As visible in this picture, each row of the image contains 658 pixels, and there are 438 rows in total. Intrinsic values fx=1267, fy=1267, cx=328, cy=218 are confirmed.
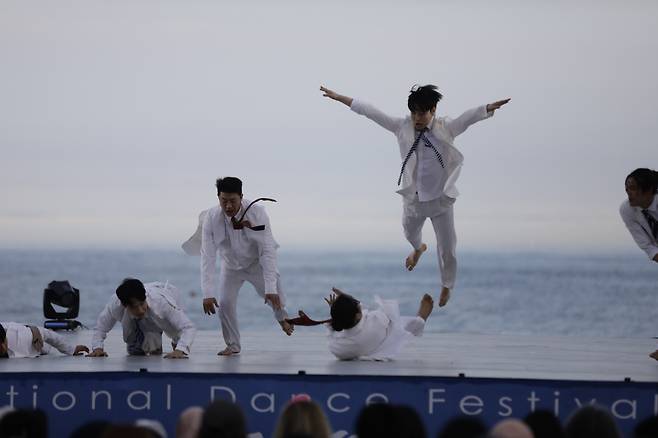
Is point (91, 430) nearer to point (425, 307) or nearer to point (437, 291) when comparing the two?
point (425, 307)

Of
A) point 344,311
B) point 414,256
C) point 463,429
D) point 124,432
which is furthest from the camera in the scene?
point 414,256

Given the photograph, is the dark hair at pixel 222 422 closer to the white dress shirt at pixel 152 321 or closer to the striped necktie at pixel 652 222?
the white dress shirt at pixel 152 321

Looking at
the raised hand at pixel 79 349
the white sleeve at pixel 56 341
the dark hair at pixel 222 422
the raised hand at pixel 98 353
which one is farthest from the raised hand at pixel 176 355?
the dark hair at pixel 222 422

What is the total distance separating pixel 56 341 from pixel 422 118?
2653 millimetres

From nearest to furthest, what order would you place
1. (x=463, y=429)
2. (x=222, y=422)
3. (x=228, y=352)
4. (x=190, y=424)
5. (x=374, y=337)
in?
(x=463, y=429)
(x=222, y=422)
(x=190, y=424)
(x=374, y=337)
(x=228, y=352)

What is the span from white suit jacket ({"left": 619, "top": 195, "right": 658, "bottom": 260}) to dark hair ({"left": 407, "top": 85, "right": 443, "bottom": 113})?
1.33m

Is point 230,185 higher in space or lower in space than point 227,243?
higher

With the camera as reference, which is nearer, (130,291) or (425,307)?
(130,291)

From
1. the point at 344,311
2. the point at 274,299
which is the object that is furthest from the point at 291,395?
the point at 274,299

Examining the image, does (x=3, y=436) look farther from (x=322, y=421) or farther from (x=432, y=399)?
(x=432, y=399)

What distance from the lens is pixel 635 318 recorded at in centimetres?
3519

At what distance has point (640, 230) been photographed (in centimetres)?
761

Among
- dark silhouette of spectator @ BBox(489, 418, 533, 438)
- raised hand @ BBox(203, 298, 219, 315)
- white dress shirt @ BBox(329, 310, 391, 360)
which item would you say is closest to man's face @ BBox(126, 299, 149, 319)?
raised hand @ BBox(203, 298, 219, 315)

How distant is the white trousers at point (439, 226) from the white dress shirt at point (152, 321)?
1.63m
